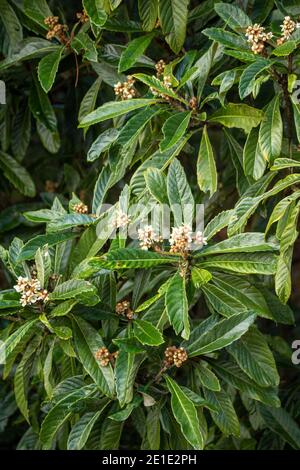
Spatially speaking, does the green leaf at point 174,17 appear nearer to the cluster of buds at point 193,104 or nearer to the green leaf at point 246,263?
the cluster of buds at point 193,104

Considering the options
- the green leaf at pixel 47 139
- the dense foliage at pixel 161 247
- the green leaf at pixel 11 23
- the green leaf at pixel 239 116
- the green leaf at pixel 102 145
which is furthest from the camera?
the green leaf at pixel 47 139

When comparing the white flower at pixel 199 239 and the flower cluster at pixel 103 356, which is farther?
the flower cluster at pixel 103 356

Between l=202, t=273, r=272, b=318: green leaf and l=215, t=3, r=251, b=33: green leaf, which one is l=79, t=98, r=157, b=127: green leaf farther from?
l=202, t=273, r=272, b=318: green leaf

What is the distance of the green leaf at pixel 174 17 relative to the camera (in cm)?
175

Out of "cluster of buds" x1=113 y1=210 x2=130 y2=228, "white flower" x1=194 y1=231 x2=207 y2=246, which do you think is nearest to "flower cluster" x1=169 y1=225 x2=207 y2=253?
"white flower" x1=194 y1=231 x2=207 y2=246

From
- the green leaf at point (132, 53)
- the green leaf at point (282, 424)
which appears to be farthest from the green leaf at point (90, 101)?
the green leaf at point (282, 424)

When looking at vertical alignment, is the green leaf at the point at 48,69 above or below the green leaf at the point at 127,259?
above

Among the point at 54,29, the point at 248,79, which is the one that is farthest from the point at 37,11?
the point at 248,79

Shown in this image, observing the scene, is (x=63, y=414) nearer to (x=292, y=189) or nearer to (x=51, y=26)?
(x=292, y=189)

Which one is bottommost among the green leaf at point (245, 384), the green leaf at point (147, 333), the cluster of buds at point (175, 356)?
the green leaf at point (245, 384)

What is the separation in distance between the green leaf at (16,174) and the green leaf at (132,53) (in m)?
0.60

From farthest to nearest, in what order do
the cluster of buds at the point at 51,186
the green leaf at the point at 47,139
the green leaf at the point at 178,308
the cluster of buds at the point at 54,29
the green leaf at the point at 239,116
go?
the cluster of buds at the point at 51,186 → the green leaf at the point at 47,139 → the cluster of buds at the point at 54,29 → the green leaf at the point at 239,116 → the green leaf at the point at 178,308
